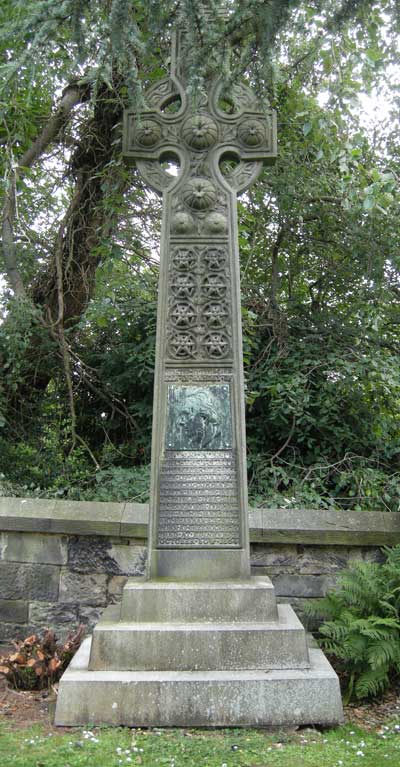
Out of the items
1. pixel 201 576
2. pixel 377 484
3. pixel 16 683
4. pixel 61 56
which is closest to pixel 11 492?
pixel 16 683

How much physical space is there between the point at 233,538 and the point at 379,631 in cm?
104

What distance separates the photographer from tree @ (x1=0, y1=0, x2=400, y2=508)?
660cm

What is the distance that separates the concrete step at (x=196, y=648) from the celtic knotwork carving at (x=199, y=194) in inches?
113

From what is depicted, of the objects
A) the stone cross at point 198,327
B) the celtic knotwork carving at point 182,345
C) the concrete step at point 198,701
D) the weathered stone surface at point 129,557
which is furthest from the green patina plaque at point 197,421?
the concrete step at point 198,701

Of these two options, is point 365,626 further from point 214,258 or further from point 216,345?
point 214,258

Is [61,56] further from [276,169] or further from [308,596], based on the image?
[308,596]

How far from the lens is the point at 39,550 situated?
5152mm

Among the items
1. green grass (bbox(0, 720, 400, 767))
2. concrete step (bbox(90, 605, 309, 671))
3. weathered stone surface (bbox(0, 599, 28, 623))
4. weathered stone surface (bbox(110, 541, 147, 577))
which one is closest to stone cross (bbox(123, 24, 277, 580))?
concrete step (bbox(90, 605, 309, 671))

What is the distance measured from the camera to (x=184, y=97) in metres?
4.81

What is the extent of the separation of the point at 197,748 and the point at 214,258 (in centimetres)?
306

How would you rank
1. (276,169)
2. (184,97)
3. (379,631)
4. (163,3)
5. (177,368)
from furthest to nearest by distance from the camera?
(276,169) < (184,97) < (177,368) < (379,631) < (163,3)

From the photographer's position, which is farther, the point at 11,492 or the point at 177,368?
the point at 11,492

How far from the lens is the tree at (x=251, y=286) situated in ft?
21.7

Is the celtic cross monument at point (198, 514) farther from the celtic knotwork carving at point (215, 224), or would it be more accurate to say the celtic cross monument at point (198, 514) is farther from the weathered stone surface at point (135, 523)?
the weathered stone surface at point (135, 523)
